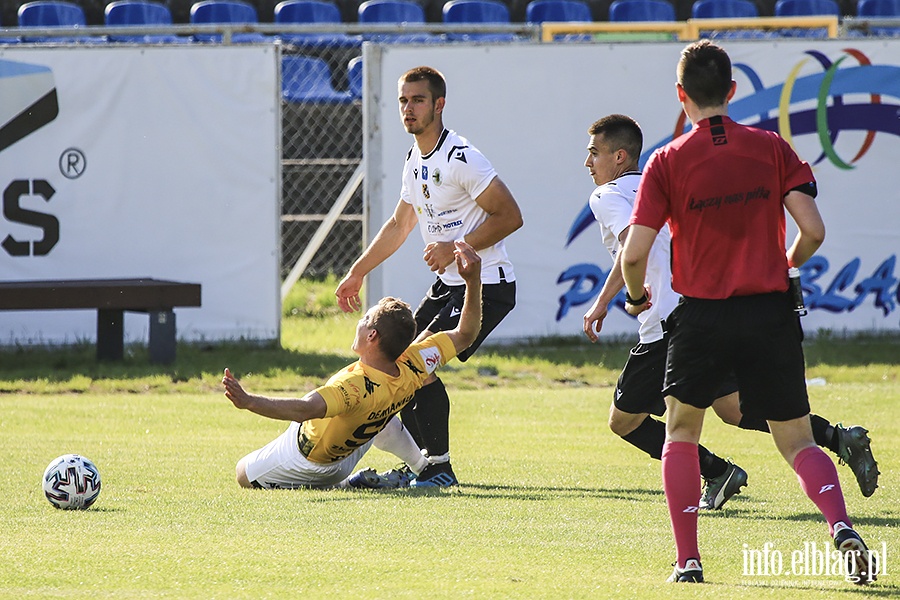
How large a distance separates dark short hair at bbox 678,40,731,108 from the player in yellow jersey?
196 centimetres

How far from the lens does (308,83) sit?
645 inches

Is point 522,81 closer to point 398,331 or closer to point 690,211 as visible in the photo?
point 398,331

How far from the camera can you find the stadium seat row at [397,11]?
16938 mm

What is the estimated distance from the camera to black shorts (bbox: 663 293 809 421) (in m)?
4.61

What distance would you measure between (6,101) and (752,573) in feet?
34.5

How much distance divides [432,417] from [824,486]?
2996 millimetres

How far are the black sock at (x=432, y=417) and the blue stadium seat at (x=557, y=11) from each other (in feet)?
37.4

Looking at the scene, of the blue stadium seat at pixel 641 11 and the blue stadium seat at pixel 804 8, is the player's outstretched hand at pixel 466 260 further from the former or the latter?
the blue stadium seat at pixel 804 8

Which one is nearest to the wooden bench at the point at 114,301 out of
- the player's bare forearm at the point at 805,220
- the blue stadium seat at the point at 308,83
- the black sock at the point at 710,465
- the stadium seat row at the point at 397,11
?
the blue stadium seat at the point at 308,83

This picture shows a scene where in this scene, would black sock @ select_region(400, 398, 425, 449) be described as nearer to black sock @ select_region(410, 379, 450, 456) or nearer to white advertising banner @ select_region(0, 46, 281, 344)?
black sock @ select_region(410, 379, 450, 456)

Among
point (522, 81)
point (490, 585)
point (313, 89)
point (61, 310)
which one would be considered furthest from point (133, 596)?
point (313, 89)

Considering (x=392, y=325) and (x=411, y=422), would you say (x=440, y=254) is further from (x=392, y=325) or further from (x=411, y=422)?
(x=411, y=422)

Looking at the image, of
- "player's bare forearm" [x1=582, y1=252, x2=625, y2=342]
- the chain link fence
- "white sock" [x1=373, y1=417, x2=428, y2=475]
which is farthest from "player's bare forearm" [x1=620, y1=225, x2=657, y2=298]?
the chain link fence

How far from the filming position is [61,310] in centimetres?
1315
